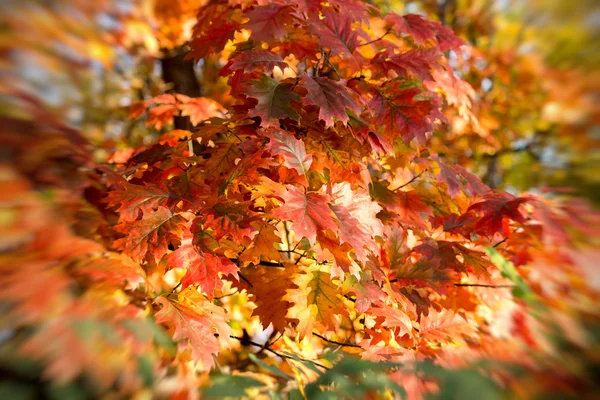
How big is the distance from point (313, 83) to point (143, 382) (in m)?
1.18

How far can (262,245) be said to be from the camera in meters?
1.62

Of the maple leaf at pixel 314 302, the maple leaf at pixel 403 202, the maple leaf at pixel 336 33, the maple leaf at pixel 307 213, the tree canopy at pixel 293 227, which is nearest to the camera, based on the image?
the tree canopy at pixel 293 227

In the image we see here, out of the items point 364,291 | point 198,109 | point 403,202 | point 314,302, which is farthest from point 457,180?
point 198,109

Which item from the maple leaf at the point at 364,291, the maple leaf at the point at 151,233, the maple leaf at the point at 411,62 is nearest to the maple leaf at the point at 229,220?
the maple leaf at the point at 151,233

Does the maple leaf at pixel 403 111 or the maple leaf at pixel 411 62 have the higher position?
the maple leaf at pixel 411 62

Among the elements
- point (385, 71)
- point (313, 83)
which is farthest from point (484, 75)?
point (313, 83)

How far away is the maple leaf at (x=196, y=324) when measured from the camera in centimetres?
125

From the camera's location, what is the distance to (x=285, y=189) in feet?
4.83

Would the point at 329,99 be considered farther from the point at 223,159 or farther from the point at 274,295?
the point at 274,295

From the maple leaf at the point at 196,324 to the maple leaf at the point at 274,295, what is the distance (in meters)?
0.19

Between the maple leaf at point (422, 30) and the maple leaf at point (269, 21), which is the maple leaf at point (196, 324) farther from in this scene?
the maple leaf at point (422, 30)

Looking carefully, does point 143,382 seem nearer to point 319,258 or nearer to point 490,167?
point 319,258

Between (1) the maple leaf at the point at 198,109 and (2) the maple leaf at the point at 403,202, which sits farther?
(1) the maple leaf at the point at 198,109

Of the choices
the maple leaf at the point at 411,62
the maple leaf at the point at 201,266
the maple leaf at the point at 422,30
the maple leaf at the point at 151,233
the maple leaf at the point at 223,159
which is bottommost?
the maple leaf at the point at 201,266
